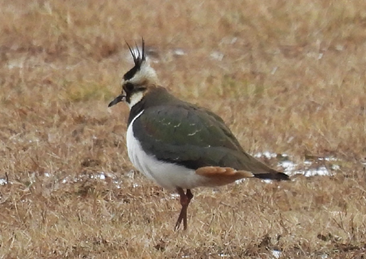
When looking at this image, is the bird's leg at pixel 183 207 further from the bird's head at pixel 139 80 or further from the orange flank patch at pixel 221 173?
the bird's head at pixel 139 80

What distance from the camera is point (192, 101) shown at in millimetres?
10695

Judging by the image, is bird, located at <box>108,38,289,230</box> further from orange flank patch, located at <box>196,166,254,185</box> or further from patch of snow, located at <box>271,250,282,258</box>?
patch of snow, located at <box>271,250,282,258</box>

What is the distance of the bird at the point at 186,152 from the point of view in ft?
20.6

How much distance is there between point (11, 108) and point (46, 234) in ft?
14.1

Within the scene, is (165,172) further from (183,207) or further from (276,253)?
(276,253)

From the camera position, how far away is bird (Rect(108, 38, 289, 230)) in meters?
6.29

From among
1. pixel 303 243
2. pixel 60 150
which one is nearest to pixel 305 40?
pixel 60 150

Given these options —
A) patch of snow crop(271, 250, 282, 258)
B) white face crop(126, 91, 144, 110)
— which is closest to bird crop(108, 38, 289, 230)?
white face crop(126, 91, 144, 110)

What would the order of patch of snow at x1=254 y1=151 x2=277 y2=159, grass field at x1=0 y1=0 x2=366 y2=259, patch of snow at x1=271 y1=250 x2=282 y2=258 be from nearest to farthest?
patch of snow at x1=271 y1=250 x2=282 y2=258 → grass field at x1=0 y1=0 x2=366 y2=259 → patch of snow at x1=254 y1=151 x2=277 y2=159

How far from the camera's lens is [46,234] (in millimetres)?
6191

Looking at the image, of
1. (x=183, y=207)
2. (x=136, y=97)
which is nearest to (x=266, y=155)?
(x=136, y=97)

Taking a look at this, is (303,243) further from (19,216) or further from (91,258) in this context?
(19,216)

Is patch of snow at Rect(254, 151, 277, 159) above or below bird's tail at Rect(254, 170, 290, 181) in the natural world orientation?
below

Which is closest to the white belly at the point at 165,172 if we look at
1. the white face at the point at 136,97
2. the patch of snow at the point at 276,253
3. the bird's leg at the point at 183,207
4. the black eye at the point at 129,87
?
the bird's leg at the point at 183,207
